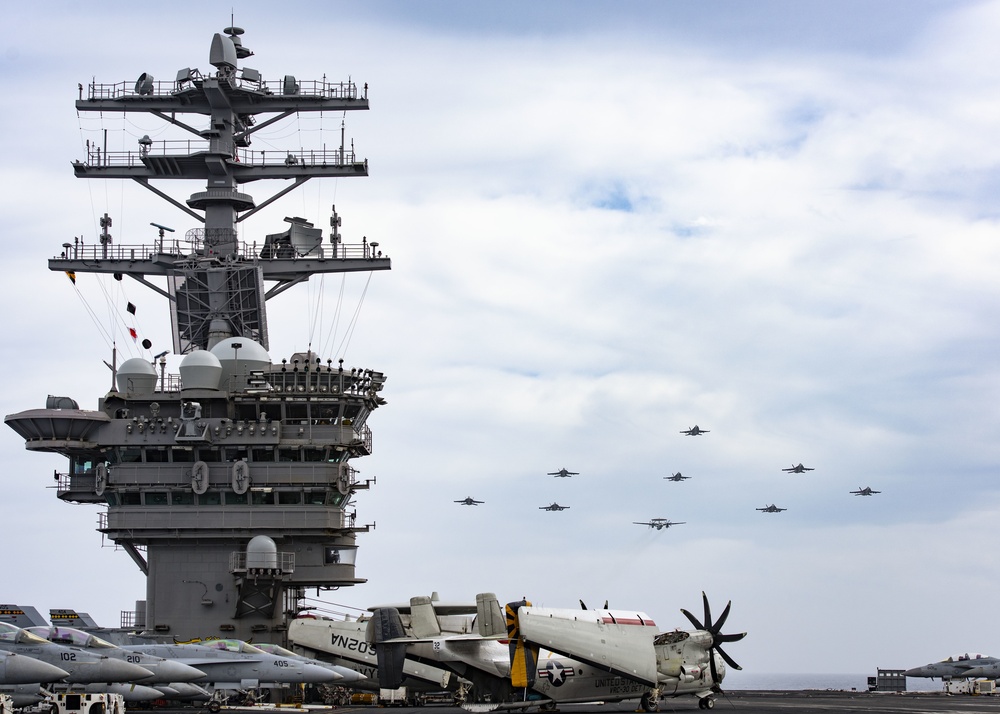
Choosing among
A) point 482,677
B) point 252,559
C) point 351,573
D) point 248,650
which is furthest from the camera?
point 351,573

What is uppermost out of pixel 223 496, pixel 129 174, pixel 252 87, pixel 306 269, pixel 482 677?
pixel 252 87

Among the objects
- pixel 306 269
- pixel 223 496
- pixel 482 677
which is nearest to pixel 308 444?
pixel 223 496

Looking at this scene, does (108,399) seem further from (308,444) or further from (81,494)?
(308,444)

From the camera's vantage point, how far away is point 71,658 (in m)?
37.4

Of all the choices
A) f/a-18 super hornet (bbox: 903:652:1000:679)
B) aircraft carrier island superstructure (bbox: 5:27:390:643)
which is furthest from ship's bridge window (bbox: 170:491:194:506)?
f/a-18 super hornet (bbox: 903:652:1000:679)

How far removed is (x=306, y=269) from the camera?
183 feet

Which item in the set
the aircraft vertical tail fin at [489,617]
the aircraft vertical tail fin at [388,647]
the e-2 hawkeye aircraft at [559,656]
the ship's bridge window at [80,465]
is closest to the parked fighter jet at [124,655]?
the aircraft vertical tail fin at [388,647]

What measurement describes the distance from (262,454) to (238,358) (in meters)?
4.57

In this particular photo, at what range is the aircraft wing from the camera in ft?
121

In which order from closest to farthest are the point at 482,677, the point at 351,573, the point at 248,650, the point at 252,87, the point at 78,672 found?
the point at 78,672 → the point at 482,677 → the point at 248,650 → the point at 351,573 → the point at 252,87

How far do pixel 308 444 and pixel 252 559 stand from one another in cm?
579

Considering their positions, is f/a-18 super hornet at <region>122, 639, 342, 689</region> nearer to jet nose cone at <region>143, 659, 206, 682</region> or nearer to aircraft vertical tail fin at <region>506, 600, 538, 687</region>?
jet nose cone at <region>143, 659, 206, 682</region>

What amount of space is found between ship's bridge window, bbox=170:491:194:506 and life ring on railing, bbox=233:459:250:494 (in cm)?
225

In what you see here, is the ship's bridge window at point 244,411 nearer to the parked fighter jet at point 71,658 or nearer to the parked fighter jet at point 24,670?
the parked fighter jet at point 71,658
